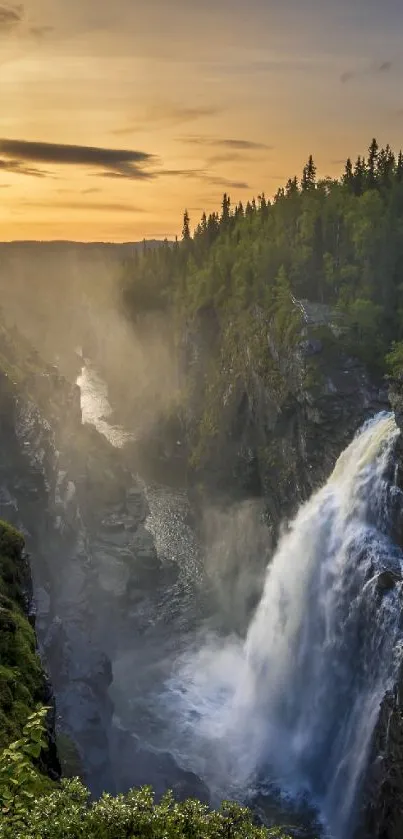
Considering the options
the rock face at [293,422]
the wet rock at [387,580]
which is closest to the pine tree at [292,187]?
the rock face at [293,422]

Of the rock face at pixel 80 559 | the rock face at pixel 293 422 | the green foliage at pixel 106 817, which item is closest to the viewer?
the green foliage at pixel 106 817

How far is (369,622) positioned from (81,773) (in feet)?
64.6

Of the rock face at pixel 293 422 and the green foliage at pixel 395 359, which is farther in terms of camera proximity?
the rock face at pixel 293 422

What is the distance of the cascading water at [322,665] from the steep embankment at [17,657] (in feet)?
75.1

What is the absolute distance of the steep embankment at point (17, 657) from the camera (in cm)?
2245

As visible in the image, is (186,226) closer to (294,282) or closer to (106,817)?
(294,282)

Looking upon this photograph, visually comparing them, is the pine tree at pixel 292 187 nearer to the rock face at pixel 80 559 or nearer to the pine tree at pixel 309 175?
the pine tree at pixel 309 175

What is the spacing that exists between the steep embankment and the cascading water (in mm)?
22878

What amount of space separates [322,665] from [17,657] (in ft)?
97.9

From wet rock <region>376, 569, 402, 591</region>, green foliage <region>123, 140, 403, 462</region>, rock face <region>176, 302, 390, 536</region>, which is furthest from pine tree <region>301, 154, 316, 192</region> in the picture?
wet rock <region>376, 569, 402, 591</region>

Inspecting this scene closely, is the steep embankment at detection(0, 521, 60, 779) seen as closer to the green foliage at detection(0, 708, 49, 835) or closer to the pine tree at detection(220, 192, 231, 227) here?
the green foliage at detection(0, 708, 49, 835)

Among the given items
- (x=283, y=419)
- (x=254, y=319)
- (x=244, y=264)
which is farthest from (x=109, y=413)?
(x=283, y=419)

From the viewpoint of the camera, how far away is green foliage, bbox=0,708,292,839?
12.3 meters

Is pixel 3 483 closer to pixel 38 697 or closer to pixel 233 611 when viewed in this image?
pixel 233 611
